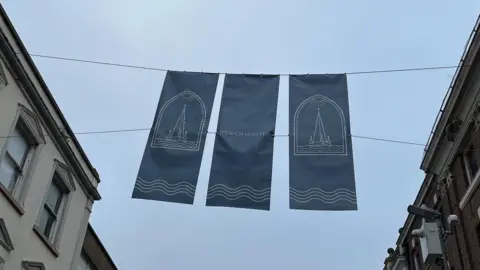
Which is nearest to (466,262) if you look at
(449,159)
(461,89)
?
(449,159)

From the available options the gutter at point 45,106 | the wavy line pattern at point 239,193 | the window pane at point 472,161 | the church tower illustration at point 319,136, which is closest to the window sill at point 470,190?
the window pane at point 472,161

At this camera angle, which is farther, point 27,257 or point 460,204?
point 460,204

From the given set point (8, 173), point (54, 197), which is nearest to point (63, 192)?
point (54, 197)

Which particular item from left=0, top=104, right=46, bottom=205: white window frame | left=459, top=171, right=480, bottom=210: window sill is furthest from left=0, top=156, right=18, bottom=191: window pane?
left=459, top=171, right=480, bottom=210: window sill

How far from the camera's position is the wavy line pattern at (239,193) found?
41.0ft

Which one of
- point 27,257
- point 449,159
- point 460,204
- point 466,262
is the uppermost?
point 449,159

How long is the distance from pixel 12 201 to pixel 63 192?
3.93m

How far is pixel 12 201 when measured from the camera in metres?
15.4

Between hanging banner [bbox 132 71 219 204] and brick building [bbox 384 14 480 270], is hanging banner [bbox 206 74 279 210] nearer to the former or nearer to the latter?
hanging banner [bbox 132 71 219 204]

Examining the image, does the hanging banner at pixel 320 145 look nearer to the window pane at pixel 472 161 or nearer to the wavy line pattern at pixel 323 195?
the wavy line pattern at pixel 323 195

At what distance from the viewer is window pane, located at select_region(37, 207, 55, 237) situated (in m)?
17.7

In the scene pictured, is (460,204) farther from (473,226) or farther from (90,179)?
(90,179)

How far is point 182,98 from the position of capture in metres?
13.8

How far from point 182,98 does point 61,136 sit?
6.49 metres
